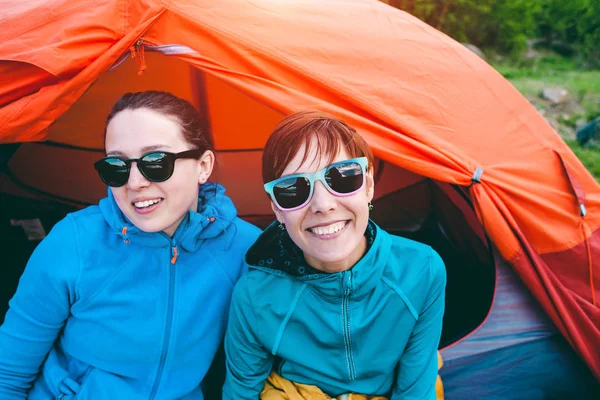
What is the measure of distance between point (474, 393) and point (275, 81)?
4.84 feet

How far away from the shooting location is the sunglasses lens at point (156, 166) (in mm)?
1283

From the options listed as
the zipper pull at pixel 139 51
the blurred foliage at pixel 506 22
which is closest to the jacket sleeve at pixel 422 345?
the zipper pull at pixel 139 51

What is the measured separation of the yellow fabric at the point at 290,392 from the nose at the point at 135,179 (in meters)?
0.72

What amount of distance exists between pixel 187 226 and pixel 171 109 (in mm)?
367

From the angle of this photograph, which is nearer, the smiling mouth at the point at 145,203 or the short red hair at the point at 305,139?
the short red hair at the point at 305,139

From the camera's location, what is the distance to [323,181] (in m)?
1.17

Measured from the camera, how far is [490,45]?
541 inches

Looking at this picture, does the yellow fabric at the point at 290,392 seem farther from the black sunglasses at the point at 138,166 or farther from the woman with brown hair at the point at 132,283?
the black sunglasses at the point at 138,166

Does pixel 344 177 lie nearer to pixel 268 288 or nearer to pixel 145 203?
pixel 268 288

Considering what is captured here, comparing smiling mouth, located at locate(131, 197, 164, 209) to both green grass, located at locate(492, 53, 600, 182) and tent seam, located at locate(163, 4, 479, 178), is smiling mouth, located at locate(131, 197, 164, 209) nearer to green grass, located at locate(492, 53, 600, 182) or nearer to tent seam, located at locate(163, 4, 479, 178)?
tent seam, located at locate(163, 4, 479, 178)

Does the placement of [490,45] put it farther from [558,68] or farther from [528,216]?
[528,216]

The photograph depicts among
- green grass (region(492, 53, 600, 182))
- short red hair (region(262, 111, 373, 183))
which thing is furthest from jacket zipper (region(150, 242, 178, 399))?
green grass (region(492, 53, 600, 182))

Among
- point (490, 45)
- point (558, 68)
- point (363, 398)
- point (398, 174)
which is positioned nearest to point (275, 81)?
point (363, 398)

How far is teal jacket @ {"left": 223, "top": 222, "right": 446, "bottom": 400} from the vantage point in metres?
1.32
